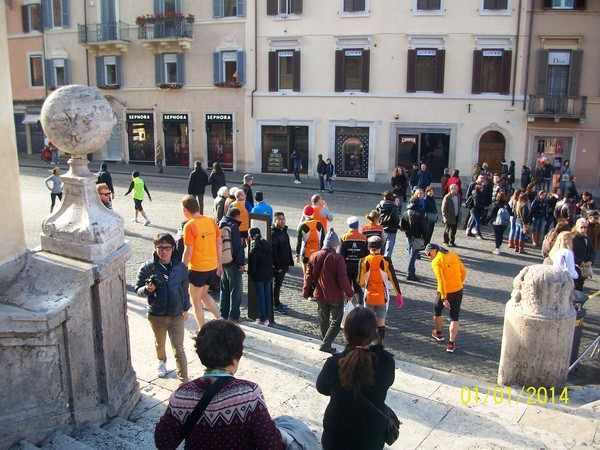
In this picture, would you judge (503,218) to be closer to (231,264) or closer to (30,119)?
(231,264)

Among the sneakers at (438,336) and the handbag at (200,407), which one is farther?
the sneakers at (438,336)

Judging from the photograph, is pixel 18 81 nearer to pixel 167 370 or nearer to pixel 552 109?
pixel 552 109

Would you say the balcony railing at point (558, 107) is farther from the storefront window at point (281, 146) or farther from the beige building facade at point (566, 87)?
the storefront window at point (281, 146)

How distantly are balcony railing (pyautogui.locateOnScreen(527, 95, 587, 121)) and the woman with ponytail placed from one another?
23.4 m

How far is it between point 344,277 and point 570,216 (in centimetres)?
873

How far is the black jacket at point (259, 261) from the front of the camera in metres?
8.38

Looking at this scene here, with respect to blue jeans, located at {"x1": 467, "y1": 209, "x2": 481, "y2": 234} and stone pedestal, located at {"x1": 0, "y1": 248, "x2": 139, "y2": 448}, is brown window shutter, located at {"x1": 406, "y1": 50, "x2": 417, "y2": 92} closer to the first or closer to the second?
blue jeans, located at {"x1": 467, "y1": 209, "x2": 481, "y2": 234}

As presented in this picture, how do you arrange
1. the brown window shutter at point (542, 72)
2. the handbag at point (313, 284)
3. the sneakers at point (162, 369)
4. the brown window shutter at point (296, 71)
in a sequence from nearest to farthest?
the sneakers at point (162, 369), the handbag at point (313, 284), the brown window shutter at point (542, 72), the brown window shutter at point (296, 71)

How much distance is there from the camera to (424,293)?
34.2ft

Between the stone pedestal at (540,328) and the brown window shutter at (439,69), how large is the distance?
65.4 feet

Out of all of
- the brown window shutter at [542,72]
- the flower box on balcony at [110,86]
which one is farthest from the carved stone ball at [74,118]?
the flower box on balcony at [110,86]

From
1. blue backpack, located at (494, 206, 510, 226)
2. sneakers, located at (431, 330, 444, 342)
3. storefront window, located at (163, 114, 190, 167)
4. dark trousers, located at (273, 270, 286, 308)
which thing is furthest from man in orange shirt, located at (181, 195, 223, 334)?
storefront window, located at (163, 114, 190, 167)

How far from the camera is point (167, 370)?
608 centimetres

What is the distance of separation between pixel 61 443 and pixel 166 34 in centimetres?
2722
